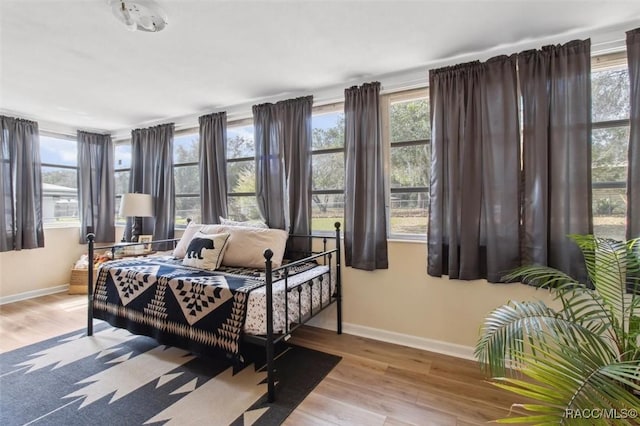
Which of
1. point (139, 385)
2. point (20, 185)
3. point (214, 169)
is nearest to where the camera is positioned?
point (139, 385)

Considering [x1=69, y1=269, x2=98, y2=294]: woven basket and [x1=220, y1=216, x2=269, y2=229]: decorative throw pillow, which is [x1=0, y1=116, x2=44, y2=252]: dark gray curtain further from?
[x1=220, y1=216, x2=269, y2=229]: decorative throw pillow

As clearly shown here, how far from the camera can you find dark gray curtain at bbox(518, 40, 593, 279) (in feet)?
6.37

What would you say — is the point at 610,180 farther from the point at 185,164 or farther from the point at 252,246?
the point at 185,164

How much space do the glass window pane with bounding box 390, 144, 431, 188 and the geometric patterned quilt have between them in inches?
57.2

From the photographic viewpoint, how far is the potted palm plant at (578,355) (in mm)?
841

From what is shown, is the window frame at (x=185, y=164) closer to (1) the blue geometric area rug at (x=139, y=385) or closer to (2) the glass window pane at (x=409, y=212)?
(1) the blue geometric area rug at (x=139, y=385)

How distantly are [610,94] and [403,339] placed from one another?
228 centimetres

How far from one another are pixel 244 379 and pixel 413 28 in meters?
2.52

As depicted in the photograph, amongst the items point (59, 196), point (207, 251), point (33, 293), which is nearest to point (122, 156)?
point (59, 196)

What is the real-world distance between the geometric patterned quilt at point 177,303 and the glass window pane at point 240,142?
141cm

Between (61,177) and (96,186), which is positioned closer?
(61,177)

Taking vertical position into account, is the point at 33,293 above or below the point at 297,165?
below

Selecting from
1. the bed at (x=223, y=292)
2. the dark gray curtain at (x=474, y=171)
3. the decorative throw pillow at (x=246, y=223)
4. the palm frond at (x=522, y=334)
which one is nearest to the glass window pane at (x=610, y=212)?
the dark gray curtain at (x=474, y=171)

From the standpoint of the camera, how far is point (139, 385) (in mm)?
1935
